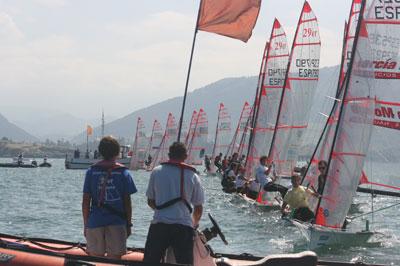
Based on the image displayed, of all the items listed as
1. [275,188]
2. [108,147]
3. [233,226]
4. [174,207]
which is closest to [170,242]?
[174,207]

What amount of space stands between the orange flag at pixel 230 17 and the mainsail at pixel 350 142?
6266mm

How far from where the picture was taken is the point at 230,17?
11.6 metres

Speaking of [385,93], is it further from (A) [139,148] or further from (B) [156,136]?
(B) [156,136]

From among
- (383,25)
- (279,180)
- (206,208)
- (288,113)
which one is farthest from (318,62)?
(383,25)

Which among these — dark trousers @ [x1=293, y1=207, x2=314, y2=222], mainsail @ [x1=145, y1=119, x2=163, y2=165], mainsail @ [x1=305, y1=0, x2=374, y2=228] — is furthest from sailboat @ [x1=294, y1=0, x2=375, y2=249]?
mainsail @ [x1=145, y1=119, x2=163, y2=165]

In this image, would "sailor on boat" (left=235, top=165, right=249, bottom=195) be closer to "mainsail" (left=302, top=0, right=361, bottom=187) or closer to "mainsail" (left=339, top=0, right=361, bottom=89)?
"mainsail" (left=302, top=0, right=361, bottom=187)

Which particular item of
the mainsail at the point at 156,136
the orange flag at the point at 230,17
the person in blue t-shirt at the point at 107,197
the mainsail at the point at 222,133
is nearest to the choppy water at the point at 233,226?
the orange flag at the point at 230,17

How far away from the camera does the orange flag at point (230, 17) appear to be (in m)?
11.5

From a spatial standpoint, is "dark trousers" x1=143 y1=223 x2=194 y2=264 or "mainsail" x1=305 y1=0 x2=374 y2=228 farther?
"mainsail" x1=305 y1=0 x2=374 y2=228

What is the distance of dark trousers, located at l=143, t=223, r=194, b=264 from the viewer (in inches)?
333

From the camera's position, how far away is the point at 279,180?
30.6 metres

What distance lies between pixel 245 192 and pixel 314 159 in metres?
6.97

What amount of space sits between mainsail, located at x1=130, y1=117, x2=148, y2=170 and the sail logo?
2423 inches

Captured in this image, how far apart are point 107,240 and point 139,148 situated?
7134 cm
